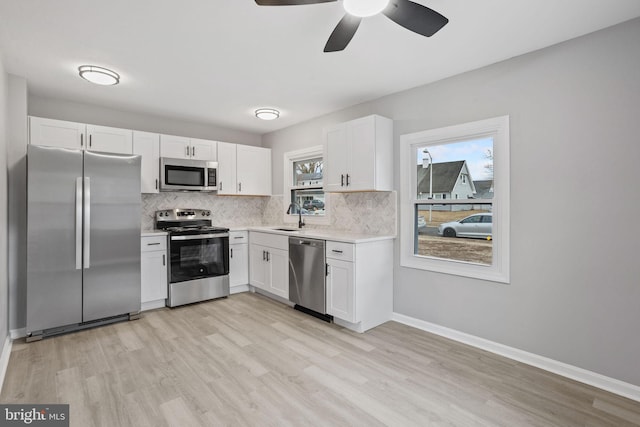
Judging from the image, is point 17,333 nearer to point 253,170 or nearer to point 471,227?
point 253,170

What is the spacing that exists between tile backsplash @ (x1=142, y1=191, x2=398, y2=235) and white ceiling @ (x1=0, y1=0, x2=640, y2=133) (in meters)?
1.24

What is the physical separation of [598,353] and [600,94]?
184cm

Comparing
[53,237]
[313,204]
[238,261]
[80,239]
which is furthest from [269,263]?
[53,237]

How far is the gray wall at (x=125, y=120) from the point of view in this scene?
3.80 meters

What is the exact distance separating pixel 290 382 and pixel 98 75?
3191 millimetres

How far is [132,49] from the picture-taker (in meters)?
2.63

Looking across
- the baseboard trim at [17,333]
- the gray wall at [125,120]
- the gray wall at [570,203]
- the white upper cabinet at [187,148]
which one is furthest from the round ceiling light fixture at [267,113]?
the baseboard trim at [17,333]

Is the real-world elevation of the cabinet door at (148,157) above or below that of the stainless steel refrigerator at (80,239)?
above

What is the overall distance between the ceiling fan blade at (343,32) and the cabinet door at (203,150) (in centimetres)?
301

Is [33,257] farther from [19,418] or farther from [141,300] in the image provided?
[19,418]

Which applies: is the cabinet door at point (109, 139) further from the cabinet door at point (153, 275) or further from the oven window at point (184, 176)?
→ the cabinet door at point (153, 275)

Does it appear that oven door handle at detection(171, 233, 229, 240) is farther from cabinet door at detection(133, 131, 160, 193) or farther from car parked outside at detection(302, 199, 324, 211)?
car parked outside at detection(302, 199, 324, 211)

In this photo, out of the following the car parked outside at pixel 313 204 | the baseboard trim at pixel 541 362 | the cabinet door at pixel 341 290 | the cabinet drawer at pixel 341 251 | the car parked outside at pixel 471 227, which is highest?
the car parked outside at pixel 313 204

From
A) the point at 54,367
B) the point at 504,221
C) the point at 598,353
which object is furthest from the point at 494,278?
the point at 54,367
